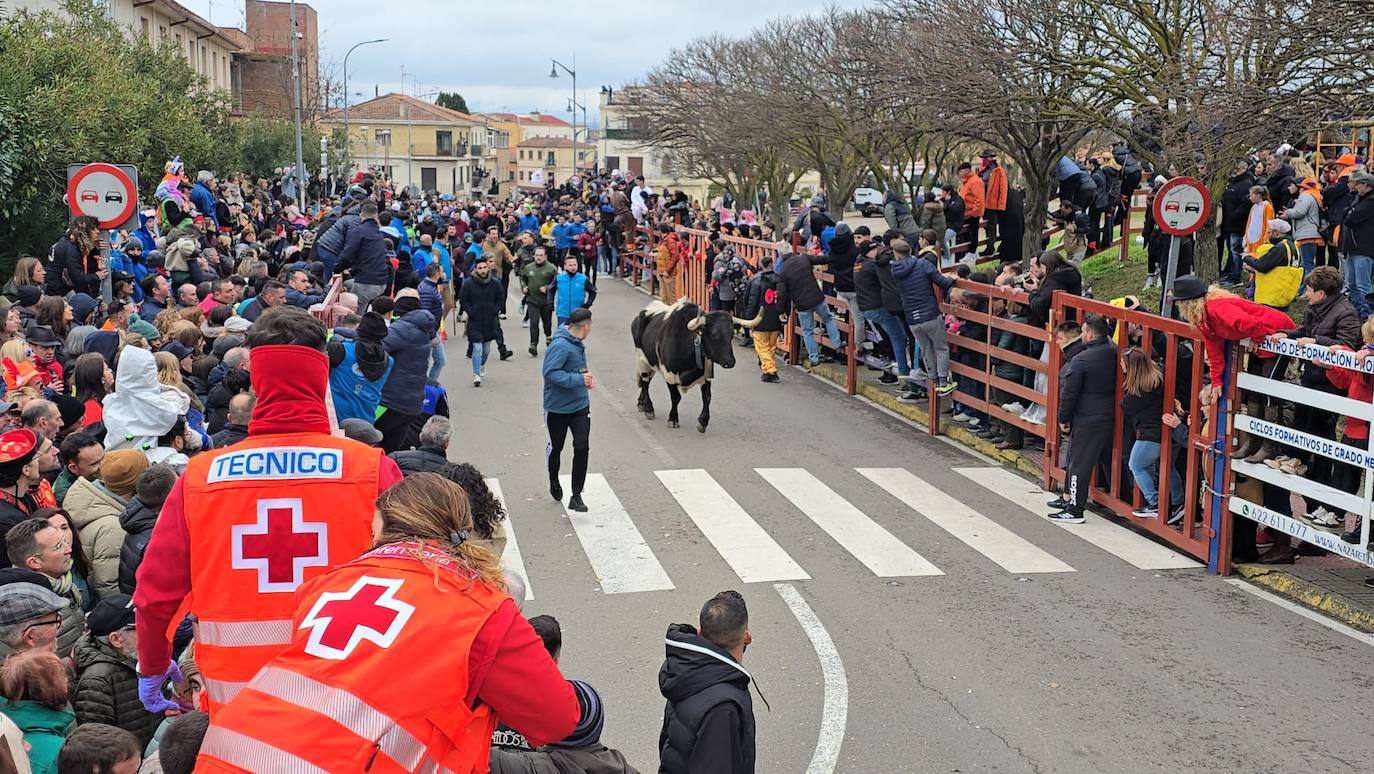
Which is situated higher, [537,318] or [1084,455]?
[537,318]

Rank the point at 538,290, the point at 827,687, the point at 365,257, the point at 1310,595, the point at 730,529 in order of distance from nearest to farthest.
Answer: the point at 827,687, the point at 1310,595, the point at 730,529, the point at 365,257, the point at 538,290

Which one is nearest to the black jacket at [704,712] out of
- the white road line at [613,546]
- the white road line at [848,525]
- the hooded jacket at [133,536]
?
the hooded jacket at [133,536]

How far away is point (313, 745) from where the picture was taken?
10.5ft

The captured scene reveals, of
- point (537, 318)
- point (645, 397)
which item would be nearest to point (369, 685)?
point (645, 397)

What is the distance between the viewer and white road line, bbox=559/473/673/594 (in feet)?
33.4

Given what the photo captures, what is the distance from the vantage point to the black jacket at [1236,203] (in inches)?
805

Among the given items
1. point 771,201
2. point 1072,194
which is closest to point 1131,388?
point 1072,194

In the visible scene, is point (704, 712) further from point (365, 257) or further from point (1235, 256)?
point (1235, 256)

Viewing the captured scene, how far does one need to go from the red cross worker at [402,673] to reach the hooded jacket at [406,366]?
8214 millimetres

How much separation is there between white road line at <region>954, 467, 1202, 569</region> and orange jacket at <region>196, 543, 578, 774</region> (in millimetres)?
8217

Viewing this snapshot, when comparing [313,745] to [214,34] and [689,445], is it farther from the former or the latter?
[214,34]

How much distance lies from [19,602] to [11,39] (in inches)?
818

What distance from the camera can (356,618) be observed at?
11.0 feet

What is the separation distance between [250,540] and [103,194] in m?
8.16
